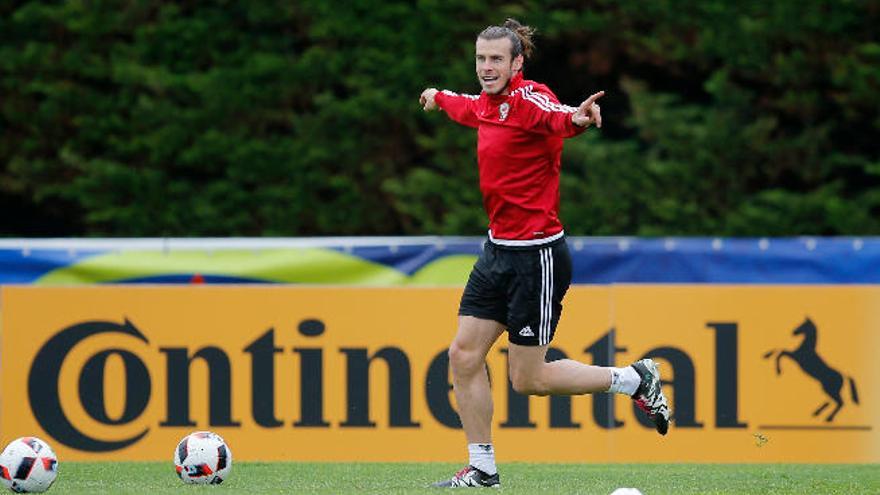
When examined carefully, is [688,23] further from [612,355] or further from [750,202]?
[612,355]

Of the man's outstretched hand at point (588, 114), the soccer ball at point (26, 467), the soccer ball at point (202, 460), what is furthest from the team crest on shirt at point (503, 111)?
the soccer ball at point (26, 467)

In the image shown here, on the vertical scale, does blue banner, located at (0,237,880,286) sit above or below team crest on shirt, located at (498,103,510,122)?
below

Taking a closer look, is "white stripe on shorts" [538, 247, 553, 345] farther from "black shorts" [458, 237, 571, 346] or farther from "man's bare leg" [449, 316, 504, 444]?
"man's bare leg" [449, 316, 504, 444]

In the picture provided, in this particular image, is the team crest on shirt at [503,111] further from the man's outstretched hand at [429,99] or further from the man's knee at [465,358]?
the man's knee at [465,358]

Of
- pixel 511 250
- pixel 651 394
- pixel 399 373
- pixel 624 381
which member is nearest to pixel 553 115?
pixel 511 250

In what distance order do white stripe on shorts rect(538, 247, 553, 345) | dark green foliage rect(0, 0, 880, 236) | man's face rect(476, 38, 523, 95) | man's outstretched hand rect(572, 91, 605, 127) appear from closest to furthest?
man's outstretched hand rect(572, 91, 605, 127) → man's face rect(476, 38, 523, 95) → white stripe on shorts rect(538, 247, 553, 345) → dark green foliage rect(0, 0, 880, 236)

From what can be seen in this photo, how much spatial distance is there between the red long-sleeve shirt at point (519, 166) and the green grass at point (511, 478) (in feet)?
3.87

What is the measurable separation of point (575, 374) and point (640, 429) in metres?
2.43

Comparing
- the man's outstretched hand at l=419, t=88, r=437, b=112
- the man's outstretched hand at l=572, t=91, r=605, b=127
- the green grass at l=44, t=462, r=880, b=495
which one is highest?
the man's outstretched hand at l=419, t=88, r=437, b=112

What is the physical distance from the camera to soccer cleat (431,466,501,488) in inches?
315

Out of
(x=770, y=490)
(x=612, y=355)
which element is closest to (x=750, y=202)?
(x=612, y=355)

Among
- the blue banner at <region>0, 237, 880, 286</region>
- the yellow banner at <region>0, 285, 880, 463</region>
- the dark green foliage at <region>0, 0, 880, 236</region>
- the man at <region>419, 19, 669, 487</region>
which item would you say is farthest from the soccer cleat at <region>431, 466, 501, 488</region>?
the dark green foliage at <region>0, 0, 880, 236</region>

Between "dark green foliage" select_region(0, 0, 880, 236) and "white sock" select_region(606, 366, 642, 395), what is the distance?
9.04 metres

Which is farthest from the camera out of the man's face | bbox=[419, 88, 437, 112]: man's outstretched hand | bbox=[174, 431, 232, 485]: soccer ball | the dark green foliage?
the dark green foliage
